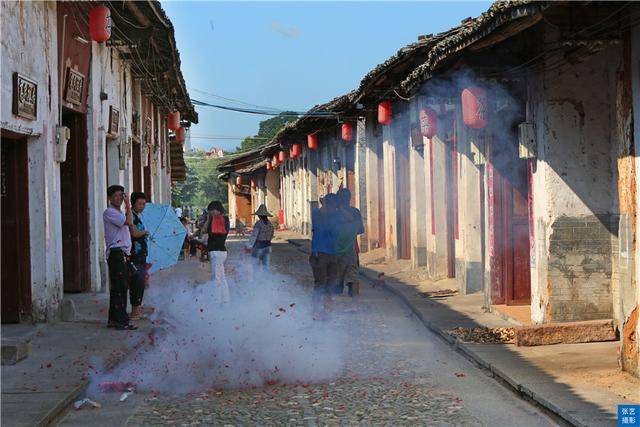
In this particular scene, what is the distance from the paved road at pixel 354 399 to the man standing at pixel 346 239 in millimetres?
3262

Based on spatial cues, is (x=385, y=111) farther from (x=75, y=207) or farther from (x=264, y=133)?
(x=264, y=133)

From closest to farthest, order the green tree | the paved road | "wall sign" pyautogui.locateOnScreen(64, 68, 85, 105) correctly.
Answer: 1. the paved road
2. "wall sign" pyautogui.locateOnScreen(64, 68, 85, 105)
3. the green tree

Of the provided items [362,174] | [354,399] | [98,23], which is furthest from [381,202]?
[354,399]

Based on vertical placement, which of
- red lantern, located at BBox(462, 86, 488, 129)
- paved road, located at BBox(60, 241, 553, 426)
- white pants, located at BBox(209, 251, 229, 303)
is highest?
red lantern, located at BBox(462, 86, 488, 129)

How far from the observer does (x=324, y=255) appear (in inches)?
530

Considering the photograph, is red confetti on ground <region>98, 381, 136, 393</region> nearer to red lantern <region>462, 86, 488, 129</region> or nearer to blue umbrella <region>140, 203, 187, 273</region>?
blue umbrella <region>140, 203, 187, 273</region>

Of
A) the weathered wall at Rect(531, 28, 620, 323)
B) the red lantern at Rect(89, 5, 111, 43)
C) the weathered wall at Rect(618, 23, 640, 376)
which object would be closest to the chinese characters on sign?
the weathered wall at Rect(618, 23, 640, 376)

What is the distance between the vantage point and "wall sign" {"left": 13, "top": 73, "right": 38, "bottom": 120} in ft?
34.9

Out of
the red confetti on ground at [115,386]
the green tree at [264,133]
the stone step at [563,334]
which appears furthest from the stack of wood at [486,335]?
the green tree at [264,133]

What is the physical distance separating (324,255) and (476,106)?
2.98m

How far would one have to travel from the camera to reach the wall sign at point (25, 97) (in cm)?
1062

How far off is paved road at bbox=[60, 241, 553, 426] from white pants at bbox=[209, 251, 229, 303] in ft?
12.0

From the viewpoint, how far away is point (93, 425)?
280 inches

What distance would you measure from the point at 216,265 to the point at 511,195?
4.50 meters
